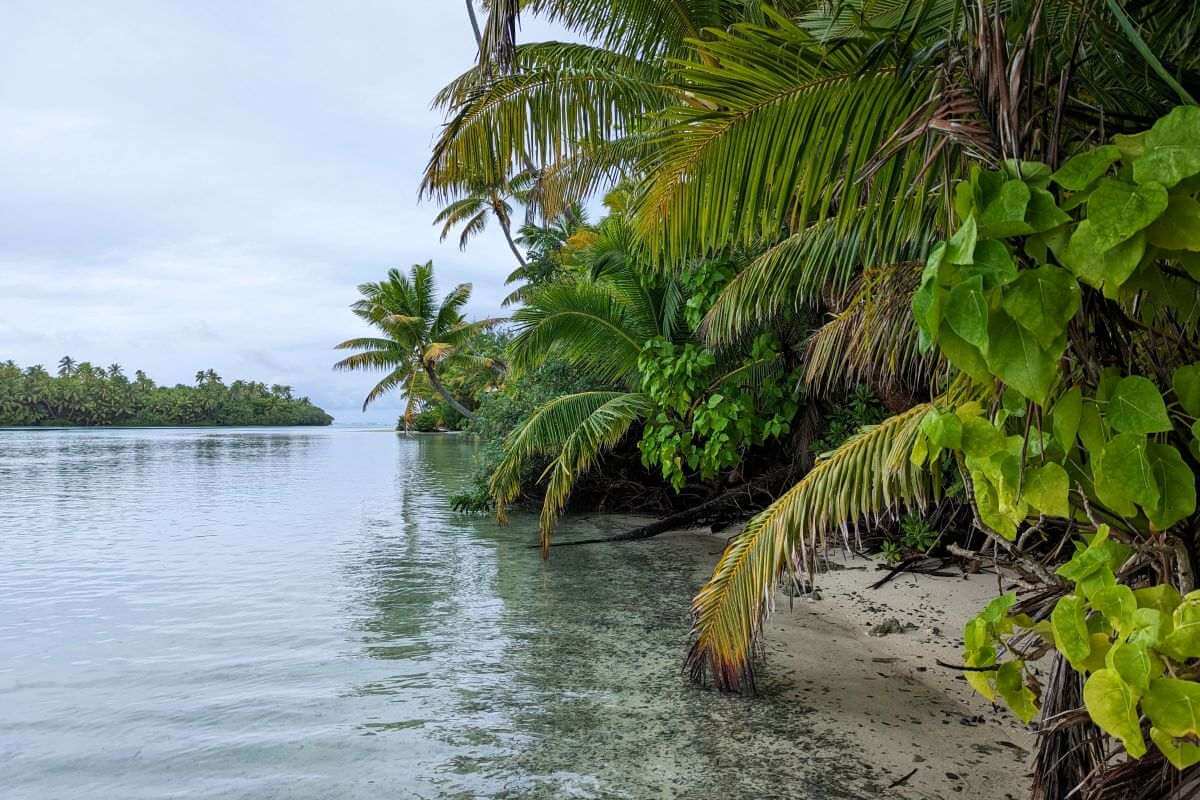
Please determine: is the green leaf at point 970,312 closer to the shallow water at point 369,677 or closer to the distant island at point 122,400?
the shallow water at point 369,677

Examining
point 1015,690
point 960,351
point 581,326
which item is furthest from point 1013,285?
point 581,326

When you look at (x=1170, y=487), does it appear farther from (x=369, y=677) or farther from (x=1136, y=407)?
(x=369, y=677)

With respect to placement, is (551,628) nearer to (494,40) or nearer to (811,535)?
(811,535)

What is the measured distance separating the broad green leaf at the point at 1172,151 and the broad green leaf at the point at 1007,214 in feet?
0.54

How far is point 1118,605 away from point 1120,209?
75 centimetres

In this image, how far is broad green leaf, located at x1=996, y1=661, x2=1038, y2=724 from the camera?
1.81m

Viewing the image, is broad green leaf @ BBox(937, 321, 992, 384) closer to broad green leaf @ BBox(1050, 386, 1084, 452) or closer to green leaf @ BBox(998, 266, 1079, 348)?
green leaf @ BBox(998, 266, 1079, 348)

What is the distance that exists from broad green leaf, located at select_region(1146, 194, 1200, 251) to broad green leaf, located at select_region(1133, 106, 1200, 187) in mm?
38

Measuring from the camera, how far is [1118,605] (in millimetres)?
1388

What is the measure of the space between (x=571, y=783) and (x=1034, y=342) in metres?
2.72

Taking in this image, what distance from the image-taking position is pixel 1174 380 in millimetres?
1414

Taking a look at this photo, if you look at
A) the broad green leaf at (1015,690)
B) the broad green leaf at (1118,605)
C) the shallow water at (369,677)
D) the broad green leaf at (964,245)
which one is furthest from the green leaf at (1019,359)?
the shallow water at (369,677)

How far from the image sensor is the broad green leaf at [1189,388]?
139cm

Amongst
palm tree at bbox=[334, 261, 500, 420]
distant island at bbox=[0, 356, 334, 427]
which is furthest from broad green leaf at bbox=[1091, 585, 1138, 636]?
distant island at bbox=[0, 356, 334, 427]
